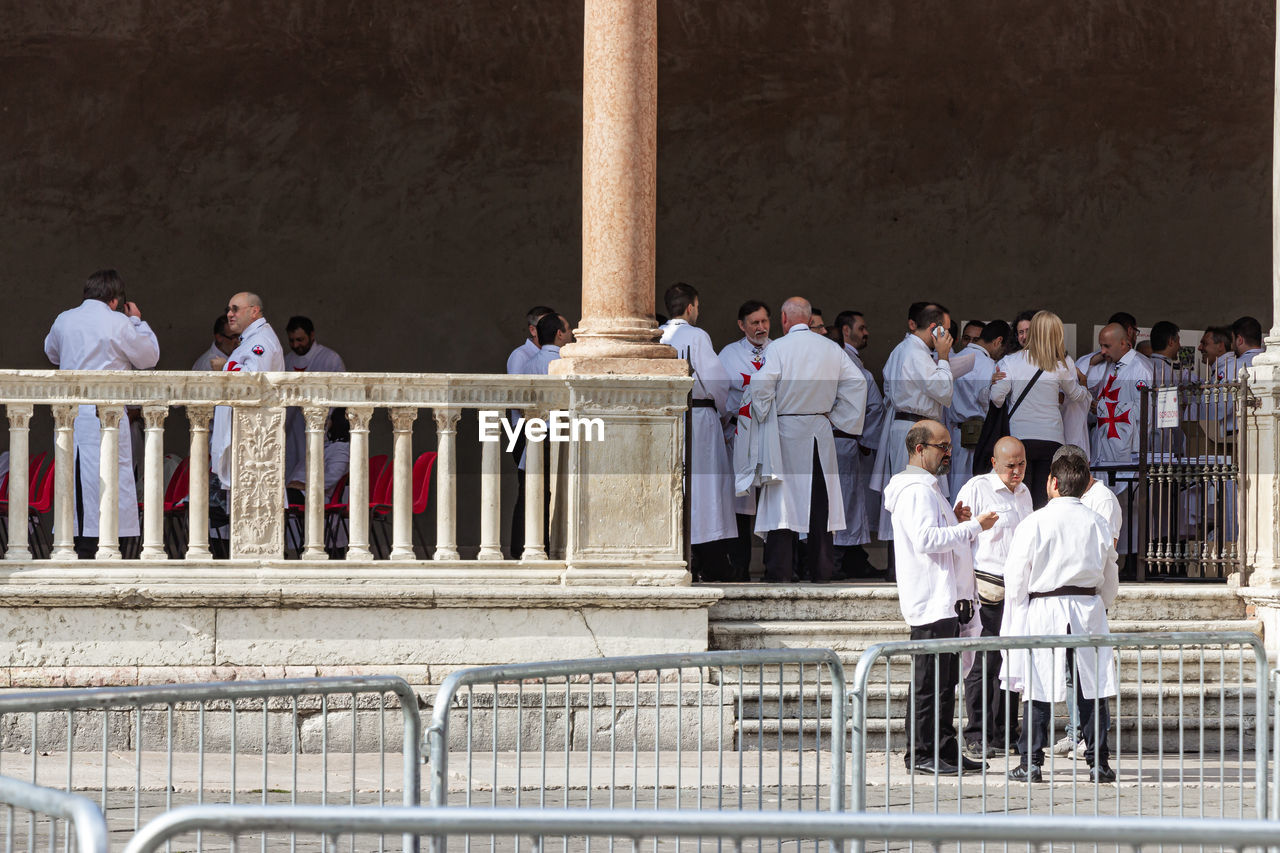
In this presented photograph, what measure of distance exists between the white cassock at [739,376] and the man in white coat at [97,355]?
11.0 feet

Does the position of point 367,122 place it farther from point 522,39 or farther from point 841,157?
point 841,157

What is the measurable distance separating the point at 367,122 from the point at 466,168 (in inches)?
33.8

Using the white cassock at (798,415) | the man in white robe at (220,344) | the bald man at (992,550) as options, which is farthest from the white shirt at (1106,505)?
the man in white robe at (220,344)

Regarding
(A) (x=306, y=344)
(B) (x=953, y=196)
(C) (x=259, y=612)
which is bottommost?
(C) (x=259, y=612)

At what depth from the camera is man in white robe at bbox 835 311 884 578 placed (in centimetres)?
1187

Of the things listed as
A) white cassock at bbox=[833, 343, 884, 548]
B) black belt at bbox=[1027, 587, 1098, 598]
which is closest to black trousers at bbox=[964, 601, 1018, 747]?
black belt at bbox=[1027, 587, 1098, 598]

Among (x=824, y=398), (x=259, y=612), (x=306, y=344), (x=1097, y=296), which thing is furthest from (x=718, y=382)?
(x=1097, y=296)

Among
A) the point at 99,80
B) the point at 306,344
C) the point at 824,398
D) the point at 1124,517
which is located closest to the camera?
the point at 824,398

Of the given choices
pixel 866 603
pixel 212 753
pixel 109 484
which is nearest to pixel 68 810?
pixel 212 753

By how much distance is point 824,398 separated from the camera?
10.5m

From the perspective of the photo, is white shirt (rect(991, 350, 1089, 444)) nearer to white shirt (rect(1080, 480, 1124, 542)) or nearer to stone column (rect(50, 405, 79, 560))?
white shirt (rect(1080, 480, 1124, 542))

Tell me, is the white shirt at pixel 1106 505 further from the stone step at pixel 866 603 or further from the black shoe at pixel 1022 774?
the black shoe at pixel 1022 774

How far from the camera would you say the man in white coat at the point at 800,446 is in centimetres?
1046

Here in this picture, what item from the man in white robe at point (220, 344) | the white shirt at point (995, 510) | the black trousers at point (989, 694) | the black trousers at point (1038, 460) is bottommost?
the black trousers at point (989, 694)
